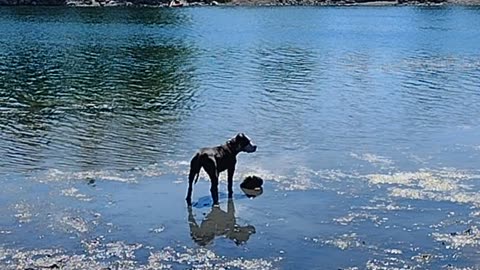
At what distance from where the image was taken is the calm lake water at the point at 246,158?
49.2 feet

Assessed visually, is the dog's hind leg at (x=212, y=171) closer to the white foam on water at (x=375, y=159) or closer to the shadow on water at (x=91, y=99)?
the shadow on water at (x=91, y=99)

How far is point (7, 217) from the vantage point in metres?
16.8

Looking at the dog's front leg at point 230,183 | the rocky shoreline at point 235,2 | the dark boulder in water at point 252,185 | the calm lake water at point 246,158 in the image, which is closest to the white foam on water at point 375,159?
the calm lake water at point 246,158

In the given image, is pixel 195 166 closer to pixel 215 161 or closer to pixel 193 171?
pixel 193 171

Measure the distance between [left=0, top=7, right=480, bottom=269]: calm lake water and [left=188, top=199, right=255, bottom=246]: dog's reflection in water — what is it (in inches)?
2.3

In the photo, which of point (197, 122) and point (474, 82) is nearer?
point (197, 122)

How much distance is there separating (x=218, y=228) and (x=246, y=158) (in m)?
6.15

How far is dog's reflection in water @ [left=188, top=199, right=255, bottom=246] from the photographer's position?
15.6 m

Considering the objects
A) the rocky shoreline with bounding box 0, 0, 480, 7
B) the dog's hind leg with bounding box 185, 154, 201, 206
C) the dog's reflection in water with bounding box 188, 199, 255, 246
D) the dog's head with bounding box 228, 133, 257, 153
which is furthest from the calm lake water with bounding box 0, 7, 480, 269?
the rocky shoreline with bounding box 0, 0, 480, 7

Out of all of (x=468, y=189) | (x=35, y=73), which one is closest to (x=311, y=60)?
(x=35, y=73)

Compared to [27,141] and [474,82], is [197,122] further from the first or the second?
[474,82]

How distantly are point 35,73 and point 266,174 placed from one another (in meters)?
26.4

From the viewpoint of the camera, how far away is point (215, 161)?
17734 mm

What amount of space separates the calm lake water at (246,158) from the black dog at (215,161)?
1.31 feet
